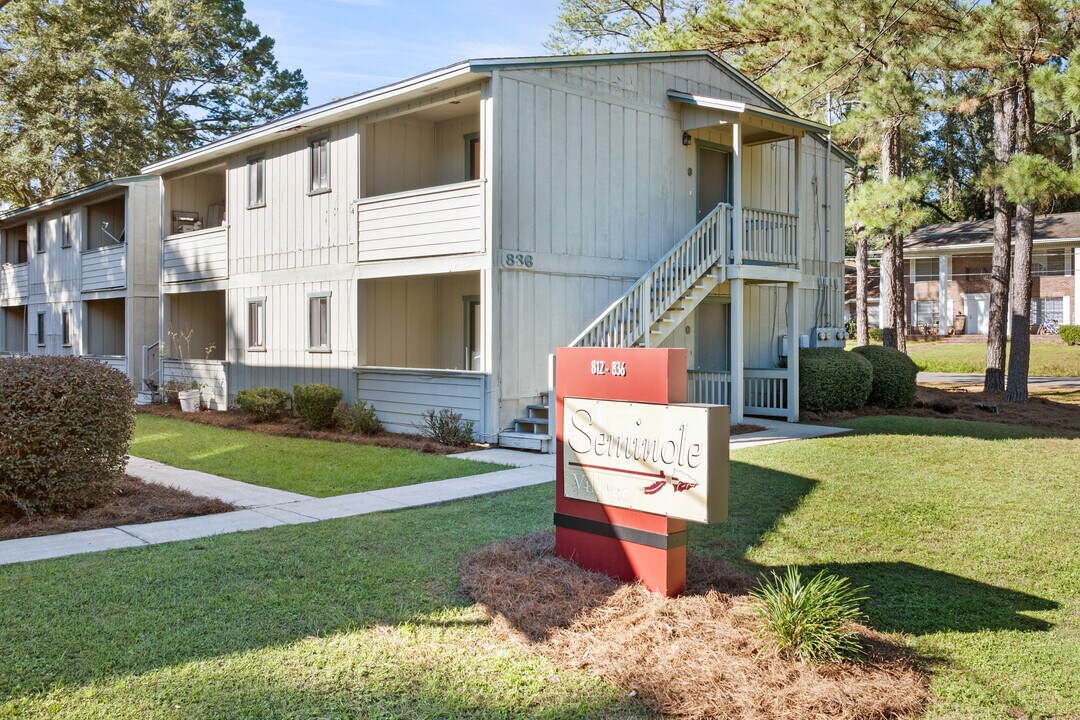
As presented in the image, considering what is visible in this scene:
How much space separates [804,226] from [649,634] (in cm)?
1662

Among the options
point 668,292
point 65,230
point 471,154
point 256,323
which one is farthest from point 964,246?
point 65,230

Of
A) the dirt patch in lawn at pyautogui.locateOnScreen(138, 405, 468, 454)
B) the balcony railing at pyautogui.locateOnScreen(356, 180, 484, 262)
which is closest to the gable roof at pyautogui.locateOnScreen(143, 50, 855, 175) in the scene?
the balcony railing at pyautogui.locateOnScreen(356, 180, 484, 262)

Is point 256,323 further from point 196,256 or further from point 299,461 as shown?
point 299,461

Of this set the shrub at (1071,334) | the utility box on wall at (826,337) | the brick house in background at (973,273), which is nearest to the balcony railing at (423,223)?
the utility box on wall at (826,337)

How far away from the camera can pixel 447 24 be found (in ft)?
111

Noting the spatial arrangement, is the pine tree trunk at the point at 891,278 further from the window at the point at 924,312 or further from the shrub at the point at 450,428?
the window at the point at 924,312

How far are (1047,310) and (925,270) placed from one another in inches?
232

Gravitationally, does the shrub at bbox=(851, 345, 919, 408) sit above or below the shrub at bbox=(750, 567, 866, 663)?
above

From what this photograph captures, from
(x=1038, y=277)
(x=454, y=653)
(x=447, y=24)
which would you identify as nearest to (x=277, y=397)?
(x=454, y=653)

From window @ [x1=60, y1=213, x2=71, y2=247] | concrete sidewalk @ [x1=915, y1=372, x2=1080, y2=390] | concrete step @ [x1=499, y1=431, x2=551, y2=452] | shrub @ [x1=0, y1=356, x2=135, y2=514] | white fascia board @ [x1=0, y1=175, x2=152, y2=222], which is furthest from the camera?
window @ [x1=60, y1=213, x2=71, y2=247]

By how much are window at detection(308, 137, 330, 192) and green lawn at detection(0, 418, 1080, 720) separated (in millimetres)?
9610

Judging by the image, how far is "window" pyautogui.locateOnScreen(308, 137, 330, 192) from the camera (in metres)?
16.8

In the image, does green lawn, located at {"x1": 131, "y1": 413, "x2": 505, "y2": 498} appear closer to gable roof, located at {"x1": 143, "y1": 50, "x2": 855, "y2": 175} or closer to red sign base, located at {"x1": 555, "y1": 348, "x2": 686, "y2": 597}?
red sign base, located at {"x1": 555, "y1": 348, "x2": 686, "y2": 597}

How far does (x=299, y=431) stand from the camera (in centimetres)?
1530
